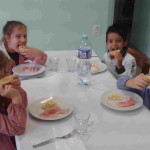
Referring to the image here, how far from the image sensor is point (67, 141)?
95 cm

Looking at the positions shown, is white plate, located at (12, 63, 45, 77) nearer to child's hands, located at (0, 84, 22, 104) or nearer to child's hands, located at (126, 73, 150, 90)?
child's hands, located at (0, 84, 22, 104)

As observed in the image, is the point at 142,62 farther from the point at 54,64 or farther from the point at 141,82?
the point at 54,64

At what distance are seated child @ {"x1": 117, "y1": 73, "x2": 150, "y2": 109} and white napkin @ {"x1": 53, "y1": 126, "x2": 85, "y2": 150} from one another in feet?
1.78

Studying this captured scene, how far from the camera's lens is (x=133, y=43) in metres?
4.66

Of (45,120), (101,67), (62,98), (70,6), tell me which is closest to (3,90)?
(45,120)

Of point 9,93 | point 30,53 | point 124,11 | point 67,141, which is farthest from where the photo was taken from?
point 124,11

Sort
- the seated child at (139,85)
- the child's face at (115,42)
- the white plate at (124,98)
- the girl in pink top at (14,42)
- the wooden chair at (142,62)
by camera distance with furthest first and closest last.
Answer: the child's face at (115,42), the girl in pink top at (14,42), the wooden chair at (142,62), the seated child at (139,85), the white plate at (124,98)

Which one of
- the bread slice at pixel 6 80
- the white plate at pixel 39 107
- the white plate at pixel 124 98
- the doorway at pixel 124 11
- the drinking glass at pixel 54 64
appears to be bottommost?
the white plate at pixel 39 107

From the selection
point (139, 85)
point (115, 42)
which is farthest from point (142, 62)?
point (139, 85)

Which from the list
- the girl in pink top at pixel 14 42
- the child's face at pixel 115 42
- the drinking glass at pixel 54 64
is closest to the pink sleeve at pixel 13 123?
the drinking glass at pixel 54 64

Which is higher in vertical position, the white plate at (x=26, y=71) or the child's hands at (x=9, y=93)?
the child's hands at (x=9, y=93)

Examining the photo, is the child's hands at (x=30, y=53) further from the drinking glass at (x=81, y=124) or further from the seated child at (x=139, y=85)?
the drinking glass at (x=81, y=124)

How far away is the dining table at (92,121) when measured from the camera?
3.14 ft

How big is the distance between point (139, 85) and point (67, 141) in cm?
61
